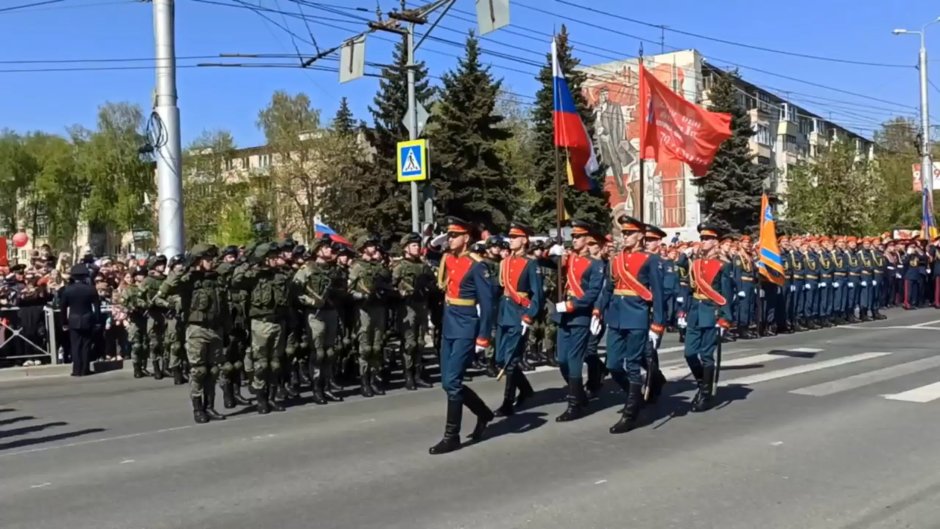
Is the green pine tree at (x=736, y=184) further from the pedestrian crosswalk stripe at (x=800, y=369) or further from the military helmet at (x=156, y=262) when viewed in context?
the military helmet at (x=156, y=262)

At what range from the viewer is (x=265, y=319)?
33.3ft

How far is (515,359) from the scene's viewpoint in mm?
9781

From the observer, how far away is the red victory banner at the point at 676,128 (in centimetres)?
1562

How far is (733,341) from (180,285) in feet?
36.8

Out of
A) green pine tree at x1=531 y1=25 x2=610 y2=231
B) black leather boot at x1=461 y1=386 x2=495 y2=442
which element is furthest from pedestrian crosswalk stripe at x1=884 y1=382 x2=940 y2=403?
green pine tree at x1=531 y1=25 x2=610 y2=231

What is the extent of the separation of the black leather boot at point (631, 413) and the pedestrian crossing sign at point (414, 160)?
504 inches

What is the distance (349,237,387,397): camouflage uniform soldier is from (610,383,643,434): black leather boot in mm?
3841

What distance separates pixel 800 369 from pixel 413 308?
5663mm

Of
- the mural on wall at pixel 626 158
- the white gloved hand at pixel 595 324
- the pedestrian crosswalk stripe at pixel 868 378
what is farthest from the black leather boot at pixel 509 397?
the mural on wall at pixel 626 158

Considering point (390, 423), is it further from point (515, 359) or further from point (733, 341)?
point (733, 341)

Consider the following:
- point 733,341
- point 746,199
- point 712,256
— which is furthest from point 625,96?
point 712,256

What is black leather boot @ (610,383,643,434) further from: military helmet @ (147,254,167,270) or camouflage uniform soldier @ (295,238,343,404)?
military helmet @ (147,254,167,270)

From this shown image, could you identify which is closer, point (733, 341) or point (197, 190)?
point (733, 341)

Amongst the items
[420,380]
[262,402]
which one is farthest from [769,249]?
[262,402]
